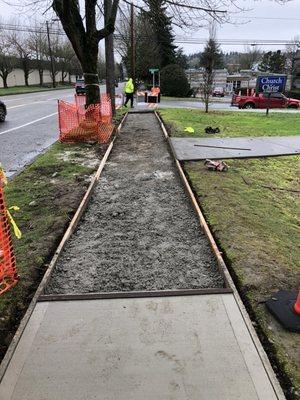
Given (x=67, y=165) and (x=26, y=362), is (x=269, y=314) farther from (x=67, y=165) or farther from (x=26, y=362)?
(x=67, y=165)

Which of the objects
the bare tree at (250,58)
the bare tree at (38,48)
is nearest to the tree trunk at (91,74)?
the bare tree at (38,48)

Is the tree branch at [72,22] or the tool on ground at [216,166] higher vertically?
the tree branch at [72,22]

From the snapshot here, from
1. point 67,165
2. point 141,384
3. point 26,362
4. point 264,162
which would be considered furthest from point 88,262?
point 264,162

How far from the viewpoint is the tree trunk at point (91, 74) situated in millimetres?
13297

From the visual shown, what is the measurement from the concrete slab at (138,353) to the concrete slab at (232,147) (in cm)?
612

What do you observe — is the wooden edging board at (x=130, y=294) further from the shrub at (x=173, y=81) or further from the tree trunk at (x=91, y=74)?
the shrub at (x=173, y=81)

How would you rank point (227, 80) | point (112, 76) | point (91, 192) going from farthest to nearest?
1. point (227, 80)
2. point (112, 76)
3. point (91, 192)

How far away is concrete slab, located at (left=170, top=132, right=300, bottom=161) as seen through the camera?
9.84 meters

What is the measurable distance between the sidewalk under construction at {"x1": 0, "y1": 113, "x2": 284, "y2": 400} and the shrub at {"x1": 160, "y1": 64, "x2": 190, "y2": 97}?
4032cm

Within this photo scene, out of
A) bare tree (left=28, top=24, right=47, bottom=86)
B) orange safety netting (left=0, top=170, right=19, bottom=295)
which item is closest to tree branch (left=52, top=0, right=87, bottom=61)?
orange safety netting (left=0, top=170, right=19, bottom=295)

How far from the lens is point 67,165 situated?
916 cm

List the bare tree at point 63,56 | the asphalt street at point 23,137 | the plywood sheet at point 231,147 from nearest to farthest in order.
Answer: the plywood sheet at point 231,147, the asphalt street at point 23,137, the bare tree at point 63,56

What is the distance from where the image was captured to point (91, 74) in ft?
44.5

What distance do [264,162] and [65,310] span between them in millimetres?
7228
